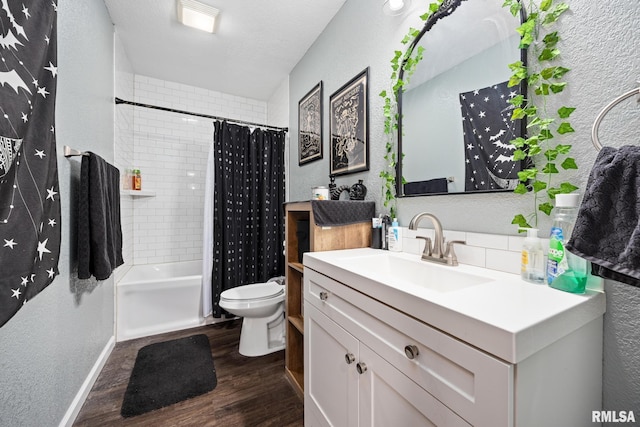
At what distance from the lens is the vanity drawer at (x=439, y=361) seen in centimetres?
Answer: 48

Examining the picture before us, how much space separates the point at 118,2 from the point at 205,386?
8.97 feet

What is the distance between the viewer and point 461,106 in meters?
1.11

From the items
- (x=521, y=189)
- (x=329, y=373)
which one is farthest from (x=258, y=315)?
(x=521, y=189)

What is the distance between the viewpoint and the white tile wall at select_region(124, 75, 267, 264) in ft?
9.61

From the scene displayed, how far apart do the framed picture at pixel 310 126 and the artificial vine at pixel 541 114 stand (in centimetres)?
147

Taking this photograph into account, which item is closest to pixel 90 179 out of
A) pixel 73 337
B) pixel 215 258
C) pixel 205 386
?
pixel 73 337

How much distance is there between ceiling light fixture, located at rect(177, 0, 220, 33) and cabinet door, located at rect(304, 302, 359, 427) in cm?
218

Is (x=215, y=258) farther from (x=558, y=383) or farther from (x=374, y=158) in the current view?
(x=558, y=383)

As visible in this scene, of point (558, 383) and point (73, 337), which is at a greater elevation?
point (558, 383)

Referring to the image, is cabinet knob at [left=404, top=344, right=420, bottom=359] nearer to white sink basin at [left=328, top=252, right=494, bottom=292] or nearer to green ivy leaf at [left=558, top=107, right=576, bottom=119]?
white sink basin at [left=328, top=252, right=494, bottom=292]

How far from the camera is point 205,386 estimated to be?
5.16ft

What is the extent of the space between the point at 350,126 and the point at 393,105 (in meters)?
0.40

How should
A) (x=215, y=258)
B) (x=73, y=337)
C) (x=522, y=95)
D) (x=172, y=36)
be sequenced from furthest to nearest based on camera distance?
(x=215, y=258) → (x=172, y=36) → (x=73, y=337) → (x=522, y=95)

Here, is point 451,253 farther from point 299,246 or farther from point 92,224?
point 92,224
